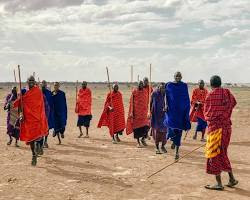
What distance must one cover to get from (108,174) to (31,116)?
2570 millimetres

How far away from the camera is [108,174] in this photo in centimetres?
1094

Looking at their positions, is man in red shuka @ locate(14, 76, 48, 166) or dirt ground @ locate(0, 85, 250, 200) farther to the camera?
man in red shuka @ locate(14, 76, 48, 166)

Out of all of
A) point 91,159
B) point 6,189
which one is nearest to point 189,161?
point 91,159

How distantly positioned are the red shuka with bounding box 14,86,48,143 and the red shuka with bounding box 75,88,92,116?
7.18m

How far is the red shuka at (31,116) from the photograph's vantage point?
11859 millimetres

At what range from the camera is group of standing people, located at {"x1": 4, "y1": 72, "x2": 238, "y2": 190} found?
367 inches

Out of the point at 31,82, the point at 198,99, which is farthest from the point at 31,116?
the point at 198,99

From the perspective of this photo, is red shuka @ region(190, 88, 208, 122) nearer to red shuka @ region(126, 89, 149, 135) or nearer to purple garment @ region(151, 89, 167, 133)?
red shuka @ region(126, 89, 149, 135)

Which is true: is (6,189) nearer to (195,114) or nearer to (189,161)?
(189,161)

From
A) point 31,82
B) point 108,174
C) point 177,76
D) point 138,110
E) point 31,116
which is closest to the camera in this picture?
point 108,174

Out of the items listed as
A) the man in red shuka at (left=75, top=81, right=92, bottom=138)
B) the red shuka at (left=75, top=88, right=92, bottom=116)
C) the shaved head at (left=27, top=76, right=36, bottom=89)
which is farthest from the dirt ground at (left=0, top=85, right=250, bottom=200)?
the red shuka at (left=75, top=88, right=92, bottom=116)

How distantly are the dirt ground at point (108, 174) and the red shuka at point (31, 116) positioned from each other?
0.81m

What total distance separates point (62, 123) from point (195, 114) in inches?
198

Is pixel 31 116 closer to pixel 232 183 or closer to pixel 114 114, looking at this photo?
pixel 232 183
